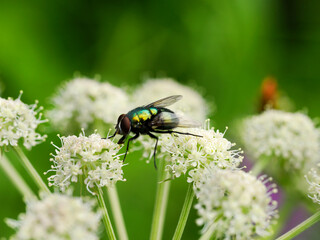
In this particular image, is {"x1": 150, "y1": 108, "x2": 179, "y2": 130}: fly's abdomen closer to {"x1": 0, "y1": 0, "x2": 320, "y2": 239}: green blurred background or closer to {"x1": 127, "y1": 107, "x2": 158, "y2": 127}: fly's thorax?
{"x1": 127, "y1": 107, "x2": 158, "y2": 127}: fly's thorax

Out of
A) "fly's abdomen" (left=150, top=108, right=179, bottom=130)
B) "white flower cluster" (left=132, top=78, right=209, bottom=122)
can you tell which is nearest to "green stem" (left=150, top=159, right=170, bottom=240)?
"fly's abdomen" (left=150, top=108, right=179, bottom=130)

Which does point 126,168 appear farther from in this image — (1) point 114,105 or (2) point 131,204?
(1) point 114,105

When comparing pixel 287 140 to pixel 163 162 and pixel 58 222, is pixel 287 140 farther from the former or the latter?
pixel 58 222

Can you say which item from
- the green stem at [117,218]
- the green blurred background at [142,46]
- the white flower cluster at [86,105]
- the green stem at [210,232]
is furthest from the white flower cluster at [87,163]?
the green blurred background at [142,46]

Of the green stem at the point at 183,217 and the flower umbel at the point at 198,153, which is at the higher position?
the flower umbel at the point at 198,153

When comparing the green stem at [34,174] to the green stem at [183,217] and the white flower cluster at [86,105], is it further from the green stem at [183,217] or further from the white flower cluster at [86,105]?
the white flower cluster at [86,105]

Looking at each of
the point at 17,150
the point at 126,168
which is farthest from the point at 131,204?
the point at 17,150
